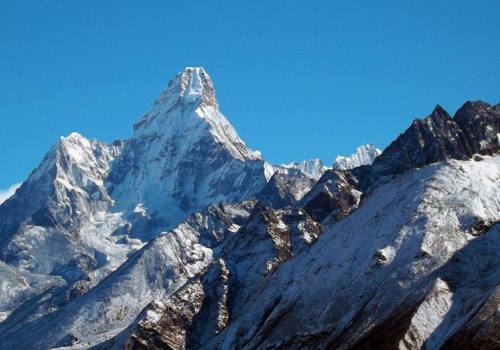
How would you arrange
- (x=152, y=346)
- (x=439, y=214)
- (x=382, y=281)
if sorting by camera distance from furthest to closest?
(x=152, y=346) → (x=439, y=214) → (x=382, y=281)

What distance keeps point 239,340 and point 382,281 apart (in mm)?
31233

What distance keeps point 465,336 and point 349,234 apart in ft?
196

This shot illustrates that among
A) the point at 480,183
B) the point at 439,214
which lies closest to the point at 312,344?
the point at 439,214

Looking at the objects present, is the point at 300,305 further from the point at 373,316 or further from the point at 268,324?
the point at 373,316

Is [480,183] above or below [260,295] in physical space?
above

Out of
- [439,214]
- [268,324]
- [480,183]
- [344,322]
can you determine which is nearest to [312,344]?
[344,322]

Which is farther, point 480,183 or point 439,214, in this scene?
point 480,183

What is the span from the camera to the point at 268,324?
157 m

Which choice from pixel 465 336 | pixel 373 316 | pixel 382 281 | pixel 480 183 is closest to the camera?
pixel 465 336

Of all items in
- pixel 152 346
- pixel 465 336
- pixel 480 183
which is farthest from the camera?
pixel 152 346

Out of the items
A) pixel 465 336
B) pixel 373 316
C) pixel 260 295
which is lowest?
pixel 465 336

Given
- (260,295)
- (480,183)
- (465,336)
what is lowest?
(465,336)

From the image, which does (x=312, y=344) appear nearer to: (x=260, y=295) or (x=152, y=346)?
(x=260, y=295)

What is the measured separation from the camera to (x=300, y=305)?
6093 inches
